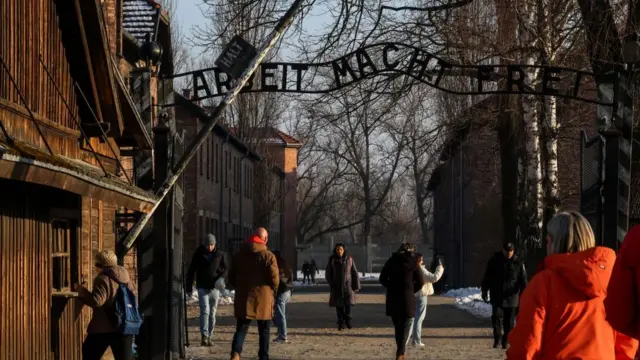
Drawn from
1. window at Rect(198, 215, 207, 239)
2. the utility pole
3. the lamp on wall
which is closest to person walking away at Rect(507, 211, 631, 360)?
the utility pole

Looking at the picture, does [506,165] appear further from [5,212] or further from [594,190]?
[5,212]

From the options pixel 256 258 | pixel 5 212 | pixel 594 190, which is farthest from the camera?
pixel 256 258

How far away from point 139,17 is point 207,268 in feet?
33.0

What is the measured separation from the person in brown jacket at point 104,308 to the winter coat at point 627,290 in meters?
7.97

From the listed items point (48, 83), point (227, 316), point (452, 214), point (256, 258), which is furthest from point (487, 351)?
point (452, 214)

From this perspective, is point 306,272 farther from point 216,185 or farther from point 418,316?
point 418,316

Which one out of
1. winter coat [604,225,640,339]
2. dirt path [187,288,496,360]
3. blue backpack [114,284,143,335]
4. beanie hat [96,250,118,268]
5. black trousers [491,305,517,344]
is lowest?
dirt path [187,288,496,360]

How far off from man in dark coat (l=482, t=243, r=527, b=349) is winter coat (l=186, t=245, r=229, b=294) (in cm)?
418

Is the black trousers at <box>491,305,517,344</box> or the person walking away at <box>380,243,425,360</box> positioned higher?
the person walking away at <box>380,243,425,360</box>

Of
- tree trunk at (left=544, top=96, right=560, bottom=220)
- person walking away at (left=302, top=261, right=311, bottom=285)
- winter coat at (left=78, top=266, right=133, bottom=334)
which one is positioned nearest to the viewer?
winter coat at (left=78, top=266, right=133, bottom=334)

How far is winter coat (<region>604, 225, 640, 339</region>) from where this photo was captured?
6090 millimetres

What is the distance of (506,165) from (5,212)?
21220 millimetres

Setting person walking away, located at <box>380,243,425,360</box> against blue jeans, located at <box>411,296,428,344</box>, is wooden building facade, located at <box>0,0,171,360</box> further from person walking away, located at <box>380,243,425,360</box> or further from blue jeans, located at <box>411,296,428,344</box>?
blue jeans, located at <box>411,296,428,344</box>

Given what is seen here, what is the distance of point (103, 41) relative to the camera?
1552cm
